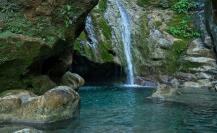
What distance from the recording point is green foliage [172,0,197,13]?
25.9 m

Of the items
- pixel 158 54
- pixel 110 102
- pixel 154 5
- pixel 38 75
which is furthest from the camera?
pixel 154 5

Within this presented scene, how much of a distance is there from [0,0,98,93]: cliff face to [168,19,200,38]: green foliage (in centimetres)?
989

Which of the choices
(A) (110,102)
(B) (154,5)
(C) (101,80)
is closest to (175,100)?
(A) (110,102)

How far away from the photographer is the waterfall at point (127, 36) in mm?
23484

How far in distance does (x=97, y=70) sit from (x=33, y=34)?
9466 millimetres

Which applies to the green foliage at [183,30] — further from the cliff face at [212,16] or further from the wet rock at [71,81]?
the wet rock at [71,81]

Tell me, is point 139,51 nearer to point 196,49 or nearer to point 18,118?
point 196,49

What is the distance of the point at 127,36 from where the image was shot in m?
24.6

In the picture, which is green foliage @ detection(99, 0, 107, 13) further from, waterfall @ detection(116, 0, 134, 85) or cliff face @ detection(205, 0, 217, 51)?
cliff face @ detection(205, 0, 217, 51)

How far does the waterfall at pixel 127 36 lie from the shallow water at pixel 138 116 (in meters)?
5.15

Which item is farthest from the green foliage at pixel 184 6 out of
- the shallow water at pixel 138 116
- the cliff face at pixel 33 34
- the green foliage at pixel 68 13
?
the green foliage at pixel 68 13

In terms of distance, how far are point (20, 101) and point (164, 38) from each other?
13.8 m

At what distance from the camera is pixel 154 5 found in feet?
86.8

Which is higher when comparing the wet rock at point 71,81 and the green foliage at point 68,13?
the green foliage at point 68,13
